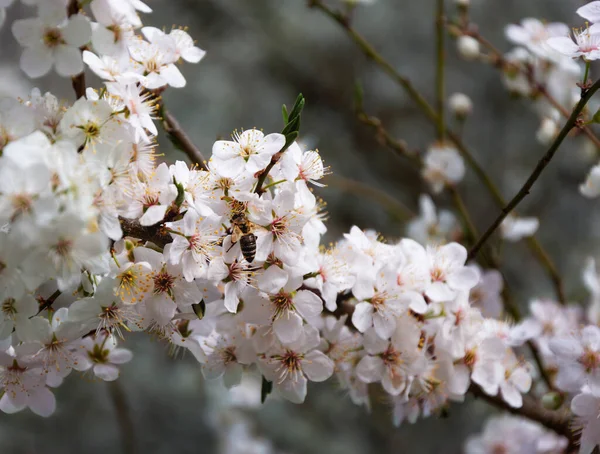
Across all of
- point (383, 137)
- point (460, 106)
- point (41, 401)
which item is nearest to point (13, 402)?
point (41, 401)

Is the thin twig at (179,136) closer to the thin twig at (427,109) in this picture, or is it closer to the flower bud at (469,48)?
the thin twig at (427,109)

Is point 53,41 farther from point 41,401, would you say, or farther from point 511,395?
point 511,395

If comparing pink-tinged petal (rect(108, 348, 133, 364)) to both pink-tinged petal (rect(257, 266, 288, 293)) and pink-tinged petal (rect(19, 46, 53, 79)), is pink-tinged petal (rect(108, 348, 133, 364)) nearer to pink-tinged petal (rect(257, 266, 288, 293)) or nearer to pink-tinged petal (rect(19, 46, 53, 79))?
pink-tinged petal (rect(257, 266, 288, 293))

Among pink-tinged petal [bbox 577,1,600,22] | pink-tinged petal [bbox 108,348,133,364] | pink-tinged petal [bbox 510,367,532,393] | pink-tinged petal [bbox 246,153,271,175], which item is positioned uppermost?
pink-tinged petal [bbox 577,1,600,22]

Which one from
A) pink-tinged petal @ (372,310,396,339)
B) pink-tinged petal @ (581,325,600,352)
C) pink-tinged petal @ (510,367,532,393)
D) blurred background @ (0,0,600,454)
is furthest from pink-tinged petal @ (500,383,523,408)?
blurred background @ (0,0,600,454)

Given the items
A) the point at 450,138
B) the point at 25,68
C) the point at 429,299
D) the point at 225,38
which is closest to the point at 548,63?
the point at 450,138

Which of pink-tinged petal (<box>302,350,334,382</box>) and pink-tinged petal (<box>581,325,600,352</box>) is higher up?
pink-tinged petal (<box>581,325,600,352</box>)

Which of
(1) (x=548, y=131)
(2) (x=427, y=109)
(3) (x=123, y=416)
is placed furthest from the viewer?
(3) (x=123, y=416)

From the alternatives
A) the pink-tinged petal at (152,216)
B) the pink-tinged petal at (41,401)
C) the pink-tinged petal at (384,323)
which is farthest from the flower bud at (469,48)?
the pink-tinged petal at (41,401)
